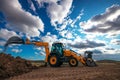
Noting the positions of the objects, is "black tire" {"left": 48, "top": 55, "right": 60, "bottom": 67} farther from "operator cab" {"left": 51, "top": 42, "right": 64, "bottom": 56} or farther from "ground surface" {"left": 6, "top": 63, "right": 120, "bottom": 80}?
"ground surface" {"left": 6, "top": 63, "right": 120, "bottom": 80}

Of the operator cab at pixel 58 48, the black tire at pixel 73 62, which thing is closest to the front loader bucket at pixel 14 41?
Answer: the operator cab at pixel 58 48

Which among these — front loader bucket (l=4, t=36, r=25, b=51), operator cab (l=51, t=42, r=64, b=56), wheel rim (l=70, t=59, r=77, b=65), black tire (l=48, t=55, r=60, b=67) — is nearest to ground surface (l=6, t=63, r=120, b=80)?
wheel rim (l=70, t=59, r=77, b=65)

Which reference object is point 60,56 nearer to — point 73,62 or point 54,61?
point 54,61

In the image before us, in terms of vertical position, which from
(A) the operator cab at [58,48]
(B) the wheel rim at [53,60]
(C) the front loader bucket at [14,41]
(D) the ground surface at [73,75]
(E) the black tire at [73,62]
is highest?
(C) the front loader bucket at [14,41]

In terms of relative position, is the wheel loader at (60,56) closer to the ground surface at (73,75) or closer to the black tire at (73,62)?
the black tire at (73,62)

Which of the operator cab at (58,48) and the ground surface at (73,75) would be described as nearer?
the ground surface at (73,75)

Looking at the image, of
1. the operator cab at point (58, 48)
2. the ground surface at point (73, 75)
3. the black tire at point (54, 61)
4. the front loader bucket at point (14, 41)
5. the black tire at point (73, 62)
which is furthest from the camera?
the operator cab at point (58, 48)

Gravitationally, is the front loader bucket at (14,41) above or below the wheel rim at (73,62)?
above

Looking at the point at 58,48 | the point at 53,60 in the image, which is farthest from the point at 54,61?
the point at 58,48

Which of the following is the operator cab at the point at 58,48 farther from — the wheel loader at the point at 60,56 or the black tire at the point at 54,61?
the black tire at the point at 54,61

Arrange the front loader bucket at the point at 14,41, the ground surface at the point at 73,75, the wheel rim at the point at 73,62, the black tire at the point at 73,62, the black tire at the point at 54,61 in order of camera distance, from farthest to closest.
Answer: the black tire at the point at 54,61, the wheel rim at the point at 73,62, the black tire at the point at 73,62, the front loader bucket at the point at 14,41, the ground surface at the point at 73,75

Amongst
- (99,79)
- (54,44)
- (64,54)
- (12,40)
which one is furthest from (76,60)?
(99,79)

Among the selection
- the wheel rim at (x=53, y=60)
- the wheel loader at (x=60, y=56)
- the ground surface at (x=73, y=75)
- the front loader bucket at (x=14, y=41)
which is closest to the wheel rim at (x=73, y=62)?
the wheel loader at (x=60, y=56)

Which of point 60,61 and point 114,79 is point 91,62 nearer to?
point 60,61
